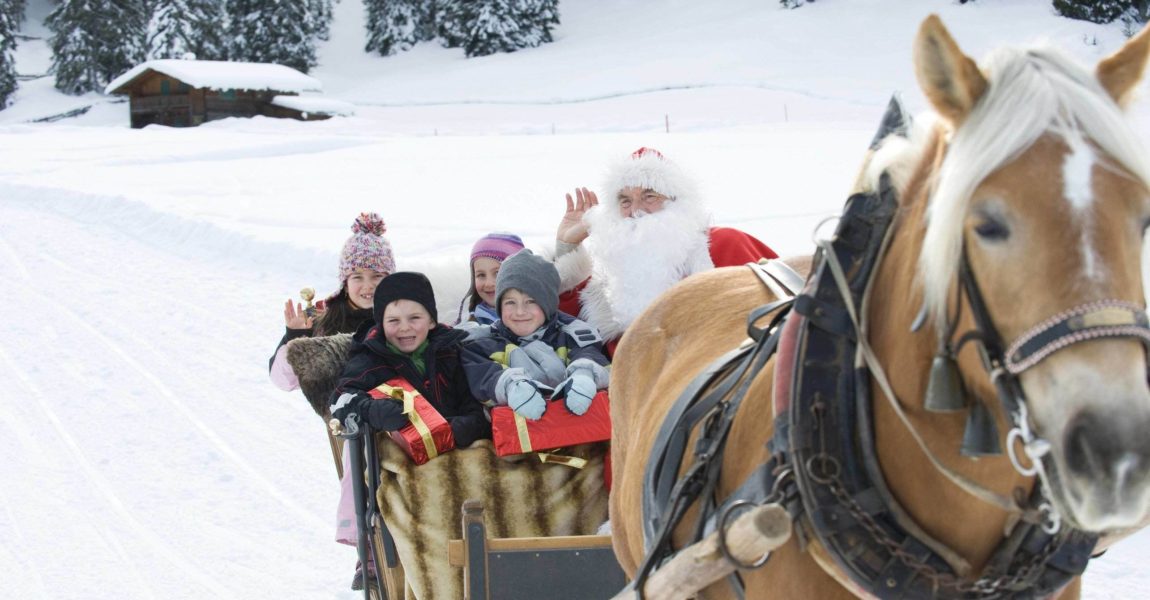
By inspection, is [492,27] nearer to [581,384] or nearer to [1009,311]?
[581,384]

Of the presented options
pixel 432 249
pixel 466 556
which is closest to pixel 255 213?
pixel 432 249

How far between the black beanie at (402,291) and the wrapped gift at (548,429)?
52 centimetres

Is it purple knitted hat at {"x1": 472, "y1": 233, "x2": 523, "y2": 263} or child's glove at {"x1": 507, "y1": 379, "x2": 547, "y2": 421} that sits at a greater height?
Result: purple knitted hat at {"x1": 472, "y1": 233, "x2": 523, "y2": 263}

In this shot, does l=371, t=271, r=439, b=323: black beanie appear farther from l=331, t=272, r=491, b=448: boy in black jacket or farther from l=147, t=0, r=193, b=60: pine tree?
l=147, t=0, r=193, b=60: pine tree

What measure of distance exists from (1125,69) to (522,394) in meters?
2.25

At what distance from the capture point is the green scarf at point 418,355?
382 cm

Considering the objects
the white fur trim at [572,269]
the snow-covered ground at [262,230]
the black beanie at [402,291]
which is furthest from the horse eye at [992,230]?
the white fur trim at [572,269]

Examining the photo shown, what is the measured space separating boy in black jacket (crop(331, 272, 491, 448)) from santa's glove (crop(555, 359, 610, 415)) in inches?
13.1

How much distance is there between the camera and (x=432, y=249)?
11734 mm

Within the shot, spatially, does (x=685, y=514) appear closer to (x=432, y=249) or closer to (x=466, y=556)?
(x=466, y=556)

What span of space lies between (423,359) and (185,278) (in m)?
7.48

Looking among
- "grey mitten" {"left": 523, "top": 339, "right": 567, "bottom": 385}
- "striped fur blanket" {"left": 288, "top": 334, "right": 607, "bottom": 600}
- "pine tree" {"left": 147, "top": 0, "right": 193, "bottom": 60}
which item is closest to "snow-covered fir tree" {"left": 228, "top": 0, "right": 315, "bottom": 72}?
"pine tree" {"left": 147, "top": 0, "right": 193, "bottom": 60}

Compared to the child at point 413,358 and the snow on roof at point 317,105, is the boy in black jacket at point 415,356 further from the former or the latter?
the snow on roof at point 317,105

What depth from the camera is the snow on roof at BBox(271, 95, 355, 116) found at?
1351 inches
